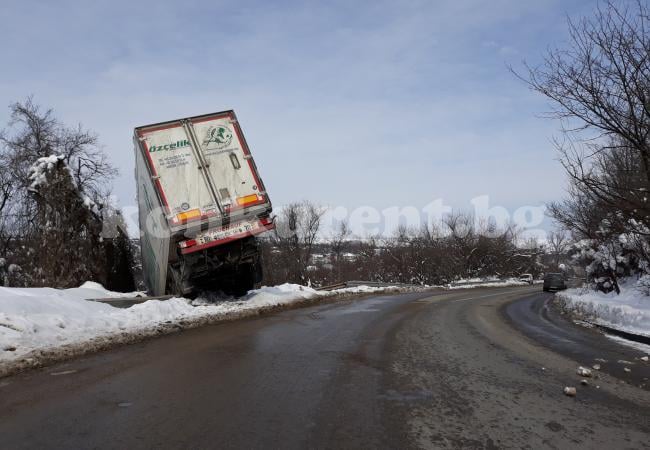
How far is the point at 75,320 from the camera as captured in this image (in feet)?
26.7

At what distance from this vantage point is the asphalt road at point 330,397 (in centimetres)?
367

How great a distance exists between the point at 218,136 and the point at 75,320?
548cm

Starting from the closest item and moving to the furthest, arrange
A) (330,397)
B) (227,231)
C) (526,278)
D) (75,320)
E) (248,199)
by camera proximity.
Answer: (330,397) < (75,320) < (227,231) < (248,199) < (526,278)

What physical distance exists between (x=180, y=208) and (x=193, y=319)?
251 cm

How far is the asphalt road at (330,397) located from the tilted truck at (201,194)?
10.9ft

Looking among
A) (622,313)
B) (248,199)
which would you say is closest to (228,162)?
(248,199)

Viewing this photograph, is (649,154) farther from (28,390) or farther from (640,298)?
(28,390)

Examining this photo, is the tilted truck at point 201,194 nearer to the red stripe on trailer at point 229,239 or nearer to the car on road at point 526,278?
the red stripe on trailer at point 229,239

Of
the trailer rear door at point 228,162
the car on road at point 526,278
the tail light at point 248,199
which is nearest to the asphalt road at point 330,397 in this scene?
→ the tail light at point 248,199

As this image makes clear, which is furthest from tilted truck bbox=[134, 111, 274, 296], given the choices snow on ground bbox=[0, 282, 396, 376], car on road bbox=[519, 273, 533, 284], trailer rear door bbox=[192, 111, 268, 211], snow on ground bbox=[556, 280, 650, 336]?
car on road bbox=[519, 273, 533, 284]

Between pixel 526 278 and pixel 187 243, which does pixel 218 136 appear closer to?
pixel 187 243

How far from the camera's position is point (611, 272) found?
20.5 meters

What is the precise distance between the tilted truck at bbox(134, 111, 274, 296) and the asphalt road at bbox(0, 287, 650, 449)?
3.33 meters

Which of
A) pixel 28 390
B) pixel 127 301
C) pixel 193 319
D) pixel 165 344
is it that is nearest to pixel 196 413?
pixel 28 390
